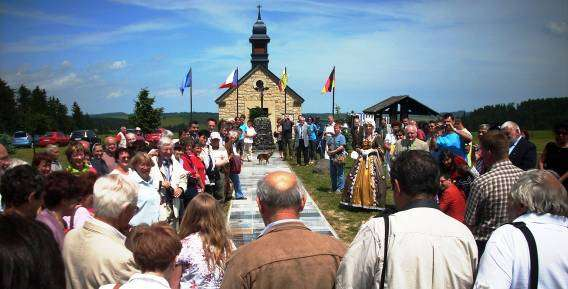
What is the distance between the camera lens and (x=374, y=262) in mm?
2320

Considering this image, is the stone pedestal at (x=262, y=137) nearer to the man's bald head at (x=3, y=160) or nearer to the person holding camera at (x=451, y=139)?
the person holding camera at (x=451, y=139)

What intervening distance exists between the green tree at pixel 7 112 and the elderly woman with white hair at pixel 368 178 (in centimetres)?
4920

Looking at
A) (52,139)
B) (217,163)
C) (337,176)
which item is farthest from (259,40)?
(217,163)

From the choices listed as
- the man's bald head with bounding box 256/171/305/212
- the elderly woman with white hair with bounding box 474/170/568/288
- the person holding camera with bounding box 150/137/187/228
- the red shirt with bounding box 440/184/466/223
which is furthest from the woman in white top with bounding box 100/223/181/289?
the person holding camera with bounding box 150/137/187/228

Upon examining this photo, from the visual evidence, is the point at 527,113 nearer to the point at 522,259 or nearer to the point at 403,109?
the point at 403,109

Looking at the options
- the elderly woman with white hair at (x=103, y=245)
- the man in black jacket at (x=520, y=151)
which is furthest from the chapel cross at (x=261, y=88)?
the elderly woman with white hair at (x=103, y=245)

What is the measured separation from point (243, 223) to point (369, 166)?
293cm

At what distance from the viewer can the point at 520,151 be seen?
688 cm

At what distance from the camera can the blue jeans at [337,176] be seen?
12.6 m

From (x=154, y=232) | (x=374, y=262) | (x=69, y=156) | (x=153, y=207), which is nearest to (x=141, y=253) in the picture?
(x=154, y=232)

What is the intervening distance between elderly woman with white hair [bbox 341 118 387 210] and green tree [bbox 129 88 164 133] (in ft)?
105

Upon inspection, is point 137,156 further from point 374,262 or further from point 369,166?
point 369,166

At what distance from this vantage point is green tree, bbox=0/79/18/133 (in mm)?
50219

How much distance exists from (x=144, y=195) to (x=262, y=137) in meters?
26.3
